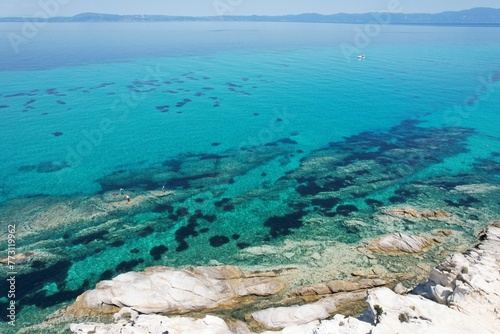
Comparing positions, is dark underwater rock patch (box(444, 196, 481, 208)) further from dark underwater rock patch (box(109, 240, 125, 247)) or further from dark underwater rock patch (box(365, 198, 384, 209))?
dark underwater rock patch (box(109, 240, 125, 247))

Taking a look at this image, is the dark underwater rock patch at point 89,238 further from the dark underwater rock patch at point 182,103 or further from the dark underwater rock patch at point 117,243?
the dark underwater rock patch at point 182,103

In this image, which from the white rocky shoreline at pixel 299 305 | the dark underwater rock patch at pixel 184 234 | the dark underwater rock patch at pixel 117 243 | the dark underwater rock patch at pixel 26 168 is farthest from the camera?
the dark underwater rock patch at pixel 26 168

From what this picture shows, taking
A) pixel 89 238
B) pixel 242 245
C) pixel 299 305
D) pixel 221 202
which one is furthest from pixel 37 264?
pixel 299 305

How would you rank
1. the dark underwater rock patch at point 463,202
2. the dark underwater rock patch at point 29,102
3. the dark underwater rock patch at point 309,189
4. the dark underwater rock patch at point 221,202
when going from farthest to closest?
the dark underwater rock patch at point 29,102 < the dark underwater rock patch at point 309,189 < the dark underwater rock patch at point 221,202 < the dark underwater rock patch at point 463,202

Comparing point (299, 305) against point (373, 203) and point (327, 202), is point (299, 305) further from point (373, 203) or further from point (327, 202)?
point (373, 203)

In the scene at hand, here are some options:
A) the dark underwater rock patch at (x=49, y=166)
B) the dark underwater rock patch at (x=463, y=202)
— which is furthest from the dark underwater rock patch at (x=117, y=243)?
the dark underwater rock patch at (x=463, y=202)

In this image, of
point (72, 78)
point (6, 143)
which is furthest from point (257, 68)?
point (6, 143)

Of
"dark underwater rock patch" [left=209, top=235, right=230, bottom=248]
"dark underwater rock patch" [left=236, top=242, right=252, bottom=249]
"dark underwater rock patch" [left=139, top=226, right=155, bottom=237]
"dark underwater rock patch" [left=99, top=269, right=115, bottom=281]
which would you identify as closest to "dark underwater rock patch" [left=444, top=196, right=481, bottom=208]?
"dark underwater rock patch" [left=236, top=242, right=252, bottom=249]
